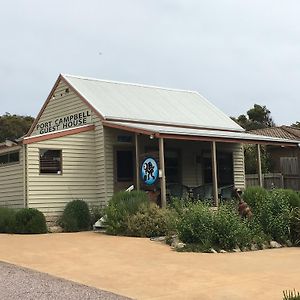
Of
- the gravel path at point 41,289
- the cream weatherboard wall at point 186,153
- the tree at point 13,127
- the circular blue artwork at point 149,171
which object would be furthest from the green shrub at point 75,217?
the tree at point 13,127

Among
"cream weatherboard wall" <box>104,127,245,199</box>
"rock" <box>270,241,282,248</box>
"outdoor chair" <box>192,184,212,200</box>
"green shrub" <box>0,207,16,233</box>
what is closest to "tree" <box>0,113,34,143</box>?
"cream weatherboard wall" <box>104,127,245,199</box>

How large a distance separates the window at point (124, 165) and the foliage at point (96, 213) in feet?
5.63

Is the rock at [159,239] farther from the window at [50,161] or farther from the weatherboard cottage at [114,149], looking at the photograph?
the window at [50,161]

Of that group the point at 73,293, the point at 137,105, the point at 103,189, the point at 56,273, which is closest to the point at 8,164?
the point at 103,189

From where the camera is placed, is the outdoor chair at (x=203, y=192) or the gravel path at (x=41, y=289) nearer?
the gravel path at (x=41, y=289)

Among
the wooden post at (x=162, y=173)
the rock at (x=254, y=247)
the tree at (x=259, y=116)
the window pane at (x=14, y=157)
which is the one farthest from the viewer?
the tree at (x=259, y=116)

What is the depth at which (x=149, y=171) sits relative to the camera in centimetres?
1880

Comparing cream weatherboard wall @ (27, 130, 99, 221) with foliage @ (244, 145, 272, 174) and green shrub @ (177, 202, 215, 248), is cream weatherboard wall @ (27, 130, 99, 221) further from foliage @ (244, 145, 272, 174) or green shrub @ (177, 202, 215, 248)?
foliage @ (244, 145, 272, 174)

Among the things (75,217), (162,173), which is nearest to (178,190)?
(162,173)

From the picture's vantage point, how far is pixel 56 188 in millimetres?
18734

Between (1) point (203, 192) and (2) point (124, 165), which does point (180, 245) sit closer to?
(1) point (203, 192)

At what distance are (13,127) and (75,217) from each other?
34.4 meters

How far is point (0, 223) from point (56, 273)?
8.63 meters

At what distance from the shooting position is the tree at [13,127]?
50.4 metres
